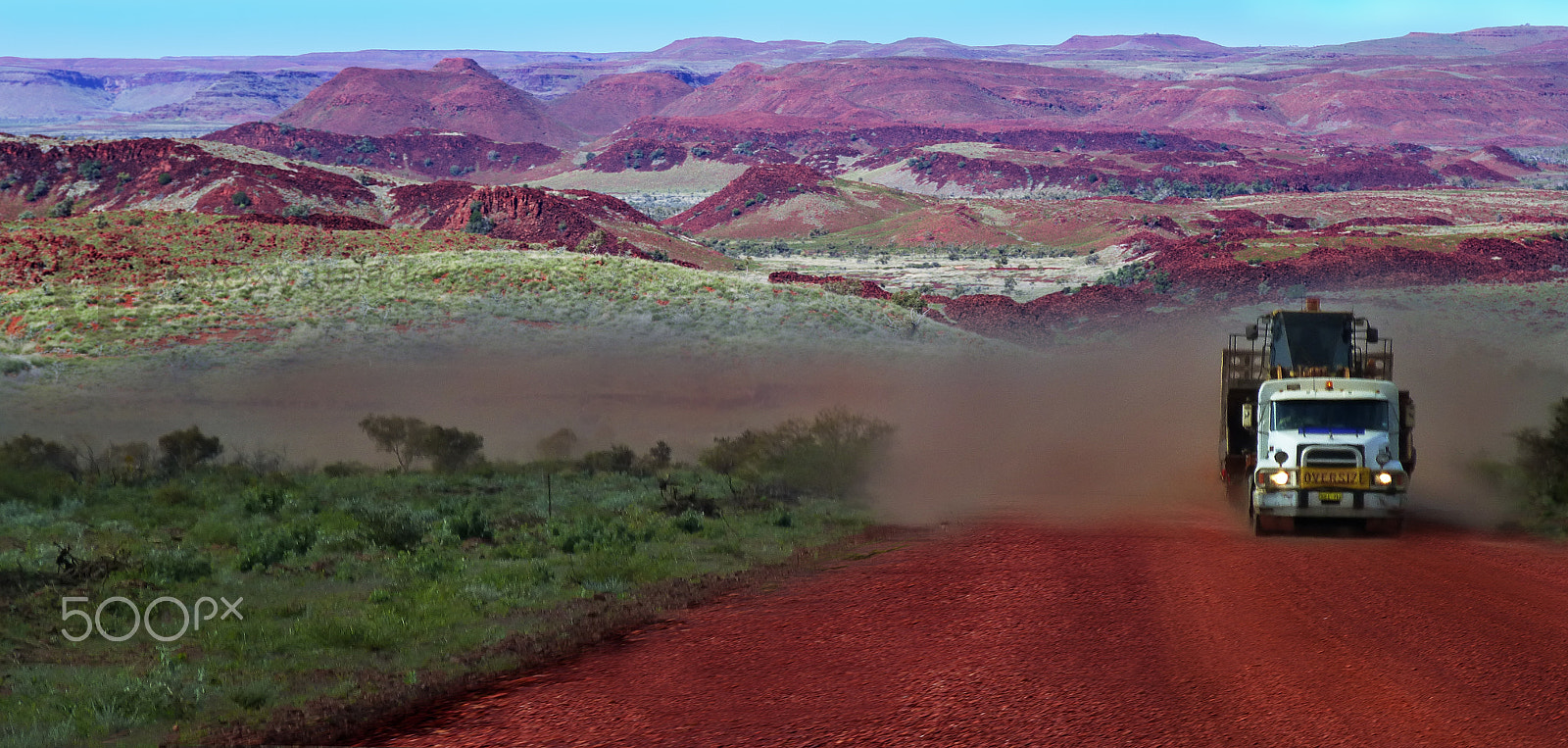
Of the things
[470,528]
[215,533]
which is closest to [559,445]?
[470,528]

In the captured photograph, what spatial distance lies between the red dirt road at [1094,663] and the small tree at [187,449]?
686 inches

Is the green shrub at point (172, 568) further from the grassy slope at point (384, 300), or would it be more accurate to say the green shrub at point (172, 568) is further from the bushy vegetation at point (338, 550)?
the grassy slope at point (384, 300)

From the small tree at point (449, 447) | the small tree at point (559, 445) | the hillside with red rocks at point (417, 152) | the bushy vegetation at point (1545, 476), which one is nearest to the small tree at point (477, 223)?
the small tree at point (559, 445)

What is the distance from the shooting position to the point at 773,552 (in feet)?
65.1

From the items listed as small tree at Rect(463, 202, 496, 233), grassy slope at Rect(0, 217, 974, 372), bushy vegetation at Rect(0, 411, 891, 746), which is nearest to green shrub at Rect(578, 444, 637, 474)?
bushy vegetation at Rect(0, 411, 891, 746)

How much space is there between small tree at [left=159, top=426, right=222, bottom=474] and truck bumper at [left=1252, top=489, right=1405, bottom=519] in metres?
21.9

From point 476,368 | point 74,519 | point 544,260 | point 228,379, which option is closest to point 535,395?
point 476,368

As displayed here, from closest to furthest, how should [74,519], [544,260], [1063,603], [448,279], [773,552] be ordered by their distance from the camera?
[1063,603], [773,552], [74,519], [448,279], [544,260]

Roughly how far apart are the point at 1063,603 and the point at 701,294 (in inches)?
1308

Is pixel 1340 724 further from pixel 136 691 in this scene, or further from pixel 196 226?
pixel 196 226

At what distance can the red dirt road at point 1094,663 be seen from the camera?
1144cm

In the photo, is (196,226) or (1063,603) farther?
(196,226)

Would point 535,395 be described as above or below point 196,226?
below

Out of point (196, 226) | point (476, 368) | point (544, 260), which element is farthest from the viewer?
point (196, 226)
